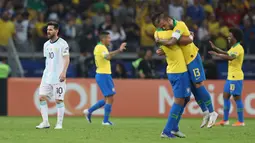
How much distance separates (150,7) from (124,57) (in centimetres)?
214

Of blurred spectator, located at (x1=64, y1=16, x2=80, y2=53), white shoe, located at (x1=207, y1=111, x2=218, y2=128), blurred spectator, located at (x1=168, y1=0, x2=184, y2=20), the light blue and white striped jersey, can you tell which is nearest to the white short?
the light blue and white striped jersey

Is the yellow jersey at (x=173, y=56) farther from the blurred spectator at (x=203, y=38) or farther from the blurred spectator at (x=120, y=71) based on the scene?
the blurred spectator at (x=203, y=38)

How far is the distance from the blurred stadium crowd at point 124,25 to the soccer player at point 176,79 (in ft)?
39.8

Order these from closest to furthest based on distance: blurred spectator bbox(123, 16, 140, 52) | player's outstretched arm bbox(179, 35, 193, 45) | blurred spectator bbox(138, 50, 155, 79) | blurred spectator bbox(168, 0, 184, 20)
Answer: player's outstretched arm bbox(179, 35, 193, 45) → blurred spectator bbox(138, 50, 155, 79) → blurred spectator bbox(123, 16, 140, 52) → blurred spectator bbox(168, 0, 184, 20)

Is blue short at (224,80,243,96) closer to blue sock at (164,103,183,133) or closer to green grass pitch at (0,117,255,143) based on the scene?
green grass pitch at (0,117,255,143)

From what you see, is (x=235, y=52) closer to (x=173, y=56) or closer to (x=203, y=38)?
(x=173, y=56)

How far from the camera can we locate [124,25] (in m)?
29.1

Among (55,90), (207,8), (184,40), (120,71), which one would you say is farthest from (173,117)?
(207,8)

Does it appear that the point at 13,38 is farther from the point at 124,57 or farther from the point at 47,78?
the point at 47,78

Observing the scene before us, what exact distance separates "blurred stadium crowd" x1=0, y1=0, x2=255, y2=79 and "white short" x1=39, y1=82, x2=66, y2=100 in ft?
30.4

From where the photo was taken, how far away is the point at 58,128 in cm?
1822

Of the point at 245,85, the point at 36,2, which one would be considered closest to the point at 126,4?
the point at 36,2

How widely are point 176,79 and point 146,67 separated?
1255cm

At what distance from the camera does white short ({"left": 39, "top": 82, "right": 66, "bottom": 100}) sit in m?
18.3
